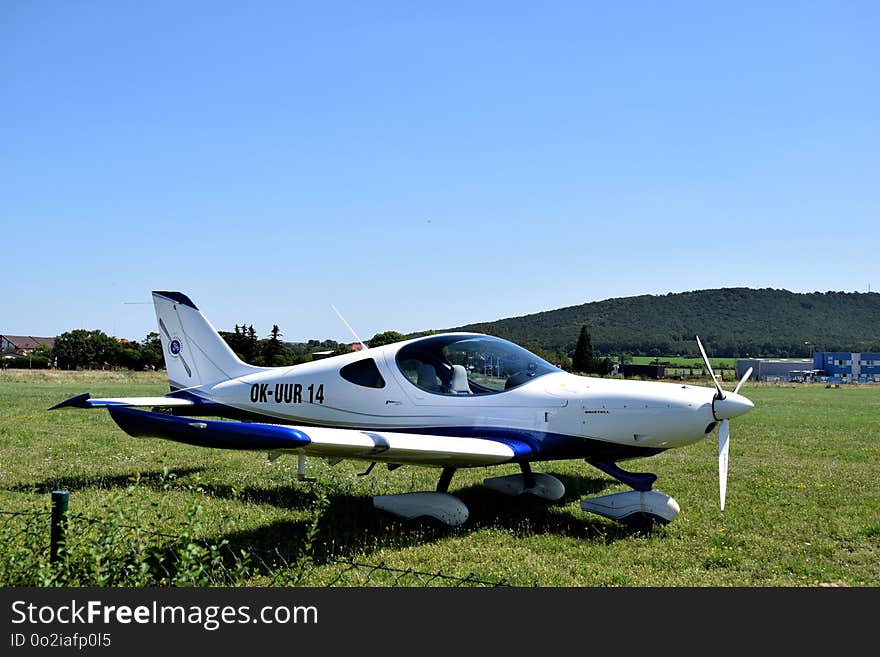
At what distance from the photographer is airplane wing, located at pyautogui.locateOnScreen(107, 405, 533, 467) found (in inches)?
211

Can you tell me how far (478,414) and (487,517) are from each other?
3.80 feet

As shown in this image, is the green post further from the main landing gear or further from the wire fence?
the main landing gear

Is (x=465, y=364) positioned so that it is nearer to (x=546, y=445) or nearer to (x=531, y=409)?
(x=531, y=409)

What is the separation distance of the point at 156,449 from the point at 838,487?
37.2ft

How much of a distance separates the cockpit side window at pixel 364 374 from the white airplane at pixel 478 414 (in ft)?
0.04

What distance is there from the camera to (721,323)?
177125 millimetres

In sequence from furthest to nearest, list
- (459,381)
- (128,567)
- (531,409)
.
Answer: (459,381)
(531,409)
(128,567)

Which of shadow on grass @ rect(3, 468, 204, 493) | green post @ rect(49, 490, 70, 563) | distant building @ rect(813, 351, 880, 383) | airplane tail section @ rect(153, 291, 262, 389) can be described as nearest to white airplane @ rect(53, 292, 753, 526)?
airplane tail section @ rect(153, 291, 262, 389)

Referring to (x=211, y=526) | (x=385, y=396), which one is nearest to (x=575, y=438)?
(x=385, y=396)

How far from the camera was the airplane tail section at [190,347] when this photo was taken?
10508 millimetres

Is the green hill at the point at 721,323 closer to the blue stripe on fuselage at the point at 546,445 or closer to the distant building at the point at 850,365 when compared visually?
the distant building at the point at 850,365

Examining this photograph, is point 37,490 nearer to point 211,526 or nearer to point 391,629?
point 211,526

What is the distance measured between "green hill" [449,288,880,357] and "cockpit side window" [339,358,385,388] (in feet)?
412

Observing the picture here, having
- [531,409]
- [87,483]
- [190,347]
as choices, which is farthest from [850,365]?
[87,483]
